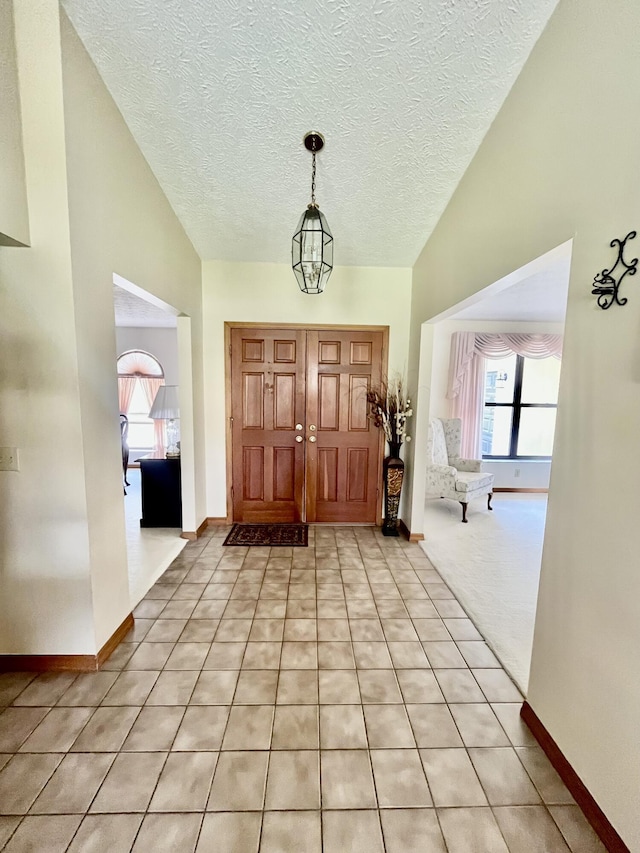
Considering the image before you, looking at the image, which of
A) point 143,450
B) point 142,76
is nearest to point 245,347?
point 142,76

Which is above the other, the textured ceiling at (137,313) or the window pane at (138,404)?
the textured ceiling at (137,313)

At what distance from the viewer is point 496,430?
582cm

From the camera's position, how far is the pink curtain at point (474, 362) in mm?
5402

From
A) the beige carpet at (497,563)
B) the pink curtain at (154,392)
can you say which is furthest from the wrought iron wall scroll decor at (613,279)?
the pink curtain at (154,392)

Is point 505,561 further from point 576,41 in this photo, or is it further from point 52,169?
point 52,169

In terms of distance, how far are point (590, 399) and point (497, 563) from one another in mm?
2458

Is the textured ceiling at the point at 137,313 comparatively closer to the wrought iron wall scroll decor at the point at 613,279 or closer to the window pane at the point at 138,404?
the window pane at the point at 138,404

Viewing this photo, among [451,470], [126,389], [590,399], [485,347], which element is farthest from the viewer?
[126,389]

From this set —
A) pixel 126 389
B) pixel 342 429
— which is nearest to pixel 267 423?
pixel 342 429

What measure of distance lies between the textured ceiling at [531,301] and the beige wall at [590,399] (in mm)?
1510

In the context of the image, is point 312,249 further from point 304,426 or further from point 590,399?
point 304,426

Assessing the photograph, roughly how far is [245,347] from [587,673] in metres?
3.55

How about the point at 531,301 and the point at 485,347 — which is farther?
the point at 485,347

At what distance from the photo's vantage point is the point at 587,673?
55.5 inches
